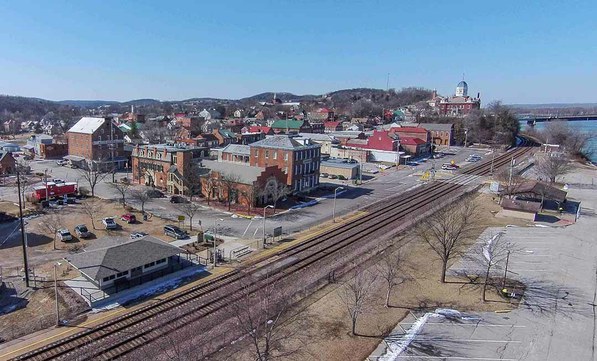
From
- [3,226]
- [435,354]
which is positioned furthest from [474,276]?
[3,226]

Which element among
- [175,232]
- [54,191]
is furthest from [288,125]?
[175,232]

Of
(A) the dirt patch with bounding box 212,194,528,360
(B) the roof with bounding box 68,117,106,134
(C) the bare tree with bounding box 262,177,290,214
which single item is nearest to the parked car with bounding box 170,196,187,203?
(C) the bare tree with bounding box 262,177,290,214

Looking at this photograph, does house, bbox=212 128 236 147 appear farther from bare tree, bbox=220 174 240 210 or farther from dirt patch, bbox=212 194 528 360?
dirt patch, bbox=212 194 528 360

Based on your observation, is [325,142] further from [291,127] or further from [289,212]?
[289,212]

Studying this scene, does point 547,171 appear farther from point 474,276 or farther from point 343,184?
point 474,276

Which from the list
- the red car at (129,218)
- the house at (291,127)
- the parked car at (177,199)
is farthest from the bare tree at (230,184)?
the house at (291,127)

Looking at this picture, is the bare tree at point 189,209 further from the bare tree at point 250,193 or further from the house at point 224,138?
the house at point 224,138
